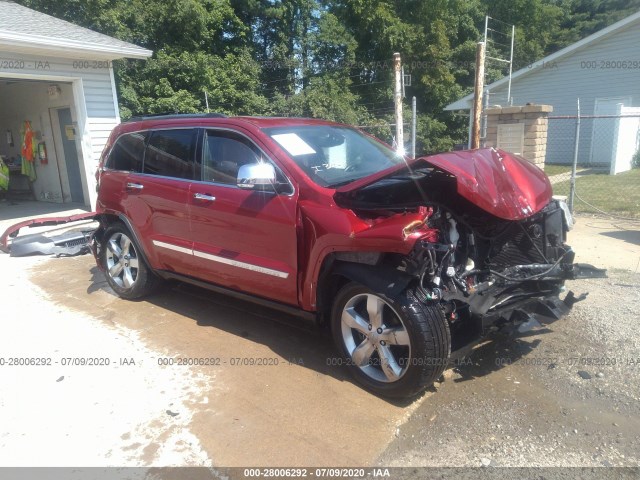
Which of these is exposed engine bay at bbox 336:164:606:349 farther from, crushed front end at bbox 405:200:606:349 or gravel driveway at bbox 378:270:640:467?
gravel driveway at bbox 378:270:640:467

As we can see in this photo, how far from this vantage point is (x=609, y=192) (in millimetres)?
10914

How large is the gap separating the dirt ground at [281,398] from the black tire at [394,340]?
17 centimetres

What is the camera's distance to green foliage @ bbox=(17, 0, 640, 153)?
18109 millimetres

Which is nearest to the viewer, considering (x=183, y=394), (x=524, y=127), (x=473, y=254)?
(x=473, y=254)

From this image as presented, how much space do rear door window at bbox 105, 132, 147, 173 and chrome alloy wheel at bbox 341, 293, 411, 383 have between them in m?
2.94

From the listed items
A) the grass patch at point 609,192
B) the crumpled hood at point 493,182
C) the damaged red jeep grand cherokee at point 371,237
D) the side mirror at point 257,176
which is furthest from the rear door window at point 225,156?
the grass patch at point 609,192

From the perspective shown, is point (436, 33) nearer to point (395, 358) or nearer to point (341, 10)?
point (341, 10)

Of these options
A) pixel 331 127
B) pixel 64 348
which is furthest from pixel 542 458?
pixel 64 348

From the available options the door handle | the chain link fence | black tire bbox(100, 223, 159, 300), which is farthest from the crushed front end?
the chain link fence

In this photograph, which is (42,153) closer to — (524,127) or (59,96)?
(59,96)

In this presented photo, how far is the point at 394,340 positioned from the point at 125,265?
3.44 m

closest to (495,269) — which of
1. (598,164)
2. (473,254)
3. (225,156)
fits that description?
(473,254)

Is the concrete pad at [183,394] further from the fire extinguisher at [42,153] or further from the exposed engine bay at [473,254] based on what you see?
the fire extinguisher at [42,153]

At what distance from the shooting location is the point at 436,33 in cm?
2883
